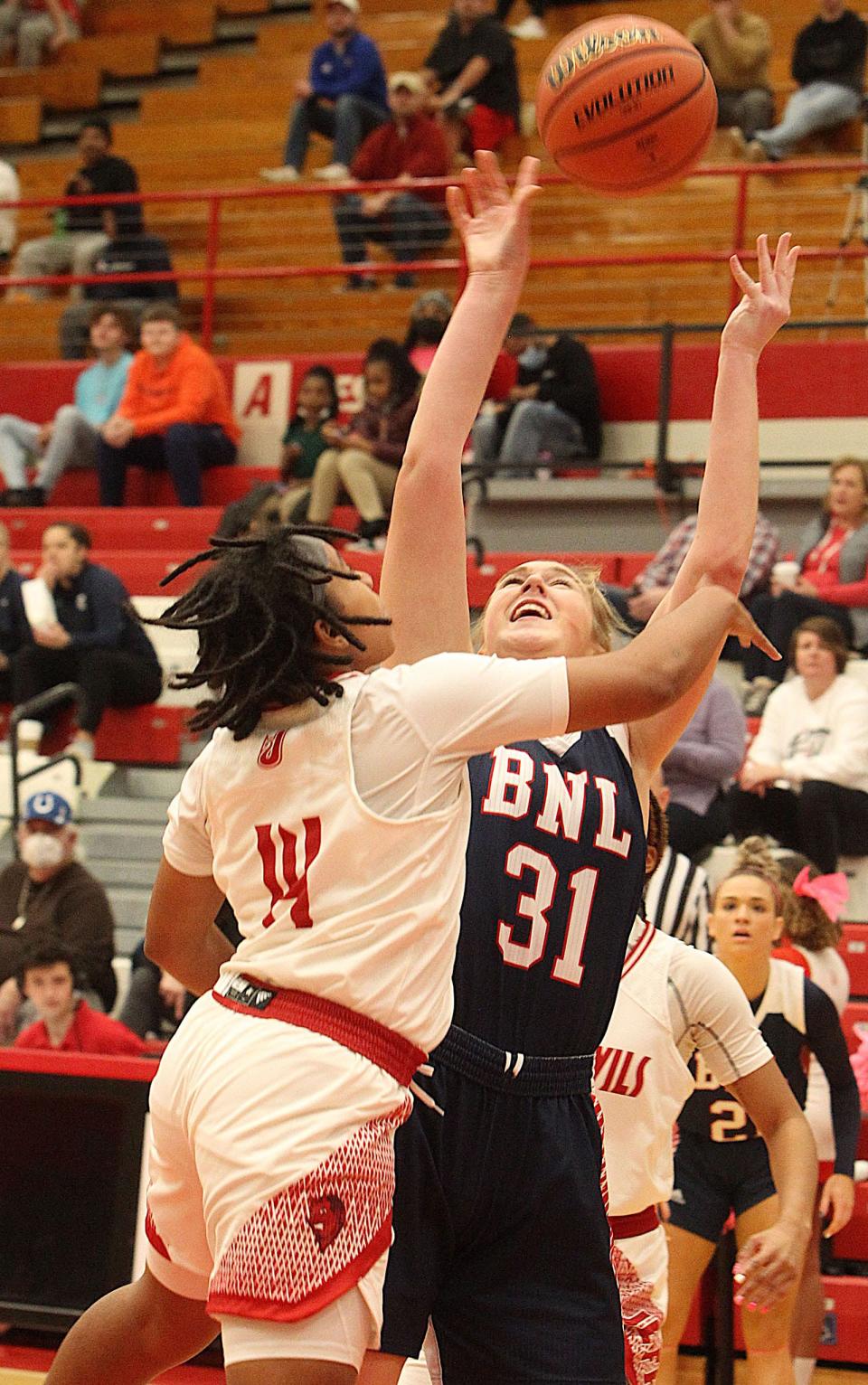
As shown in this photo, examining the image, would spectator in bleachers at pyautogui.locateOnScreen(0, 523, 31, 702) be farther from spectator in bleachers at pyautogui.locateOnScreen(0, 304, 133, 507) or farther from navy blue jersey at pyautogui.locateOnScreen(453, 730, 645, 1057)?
navy blue jersey at pyautogui.locateOnScreen(453, 730, 645, 1057)

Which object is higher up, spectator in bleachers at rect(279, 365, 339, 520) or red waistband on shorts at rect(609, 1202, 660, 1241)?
spectator in bleachers at rect(279, 365, 339, 520)

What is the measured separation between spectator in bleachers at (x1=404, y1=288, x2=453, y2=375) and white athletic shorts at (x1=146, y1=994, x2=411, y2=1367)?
8.16 meters

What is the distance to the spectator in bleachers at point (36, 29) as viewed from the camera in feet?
51.0

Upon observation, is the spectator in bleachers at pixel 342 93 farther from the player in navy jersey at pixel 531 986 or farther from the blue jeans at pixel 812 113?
the player in navy jersey at pixel 531 986

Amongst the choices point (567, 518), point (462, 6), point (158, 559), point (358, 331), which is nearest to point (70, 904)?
point (158, 559)

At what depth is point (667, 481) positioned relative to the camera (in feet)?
30.9

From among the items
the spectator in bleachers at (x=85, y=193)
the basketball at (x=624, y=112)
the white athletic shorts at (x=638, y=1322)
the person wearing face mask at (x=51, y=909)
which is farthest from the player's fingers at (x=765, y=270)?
the spectator in bleachers at (x=85, y=193)

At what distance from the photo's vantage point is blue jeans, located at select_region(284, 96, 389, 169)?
12.4 m

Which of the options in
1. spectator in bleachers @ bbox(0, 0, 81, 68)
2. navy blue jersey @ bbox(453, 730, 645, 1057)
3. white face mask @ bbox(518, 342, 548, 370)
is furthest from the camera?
spectator in bleachers @ bbox(0, 0, 81, 68)

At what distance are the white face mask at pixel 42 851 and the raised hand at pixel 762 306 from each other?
4849mm

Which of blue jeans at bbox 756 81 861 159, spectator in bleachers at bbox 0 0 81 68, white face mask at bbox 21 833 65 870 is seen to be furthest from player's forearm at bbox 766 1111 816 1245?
spectator in bleachers at bbox 0 0 81 68

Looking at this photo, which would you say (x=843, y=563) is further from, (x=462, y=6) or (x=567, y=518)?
(x=462, y=6)

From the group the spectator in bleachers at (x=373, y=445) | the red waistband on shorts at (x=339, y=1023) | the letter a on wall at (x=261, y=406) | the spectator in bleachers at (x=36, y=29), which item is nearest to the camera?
the red waistband on shorts at (x=339, y=1023)

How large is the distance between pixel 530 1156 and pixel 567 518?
24.2 ft
